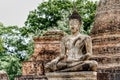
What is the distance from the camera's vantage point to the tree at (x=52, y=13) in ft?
107

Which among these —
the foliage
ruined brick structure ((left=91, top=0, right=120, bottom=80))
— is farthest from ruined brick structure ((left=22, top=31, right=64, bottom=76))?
the foliage

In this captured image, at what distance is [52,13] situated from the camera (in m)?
33.3

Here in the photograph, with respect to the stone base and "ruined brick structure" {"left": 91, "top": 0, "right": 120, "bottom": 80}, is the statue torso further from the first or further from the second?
"ruined brick structure" {"left": 91, "top": 0, "right": 120, "bottom": 80}

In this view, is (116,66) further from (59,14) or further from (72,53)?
(59,14)

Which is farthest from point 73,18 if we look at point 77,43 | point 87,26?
point 87,26

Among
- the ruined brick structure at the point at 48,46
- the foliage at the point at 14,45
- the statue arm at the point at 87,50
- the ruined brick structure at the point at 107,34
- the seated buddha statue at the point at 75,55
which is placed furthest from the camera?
the foliage at the point at 14,45

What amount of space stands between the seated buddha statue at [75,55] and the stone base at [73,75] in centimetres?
11

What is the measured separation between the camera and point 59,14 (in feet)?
109

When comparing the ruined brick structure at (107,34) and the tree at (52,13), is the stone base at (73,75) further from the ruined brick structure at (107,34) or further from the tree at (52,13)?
the tree at (52,13)

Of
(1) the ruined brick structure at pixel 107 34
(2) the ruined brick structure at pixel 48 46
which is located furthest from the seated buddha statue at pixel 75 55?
(2) the ruined brick structure at pixel 48 46

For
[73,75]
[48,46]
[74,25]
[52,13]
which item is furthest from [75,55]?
[52,13]

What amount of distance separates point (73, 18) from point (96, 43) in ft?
36.7

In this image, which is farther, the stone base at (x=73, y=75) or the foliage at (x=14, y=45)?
the foliage at (x=14, y=45)

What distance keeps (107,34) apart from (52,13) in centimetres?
1334
